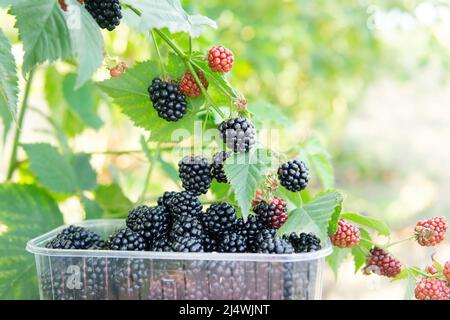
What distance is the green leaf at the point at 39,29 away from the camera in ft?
1.76

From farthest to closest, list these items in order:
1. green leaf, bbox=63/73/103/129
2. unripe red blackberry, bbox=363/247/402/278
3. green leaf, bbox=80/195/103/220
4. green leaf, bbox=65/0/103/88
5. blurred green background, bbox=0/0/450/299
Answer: blurred green background, bbox=0/0/450/299 < green leaf, bbox=63/73/103/129 < green leaf, bbox=80/195/103/220 < unripe red blackberry, bbox=363/247/402/278 < green leaf, bbox=65/0/103/88

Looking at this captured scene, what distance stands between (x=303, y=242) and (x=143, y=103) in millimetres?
307

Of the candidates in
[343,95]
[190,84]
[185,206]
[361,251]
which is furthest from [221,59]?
[343,95]

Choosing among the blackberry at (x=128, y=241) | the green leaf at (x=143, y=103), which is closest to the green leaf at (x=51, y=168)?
the green leaf at (x=143, y=103)

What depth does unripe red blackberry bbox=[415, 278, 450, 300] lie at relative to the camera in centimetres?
64

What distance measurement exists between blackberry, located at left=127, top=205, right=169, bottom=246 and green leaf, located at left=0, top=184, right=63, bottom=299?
221mm

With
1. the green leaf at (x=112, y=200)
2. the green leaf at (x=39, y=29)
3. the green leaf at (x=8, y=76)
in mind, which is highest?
the green leaf at (x=39, y=29)

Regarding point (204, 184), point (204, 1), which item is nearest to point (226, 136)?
point (204, 184)

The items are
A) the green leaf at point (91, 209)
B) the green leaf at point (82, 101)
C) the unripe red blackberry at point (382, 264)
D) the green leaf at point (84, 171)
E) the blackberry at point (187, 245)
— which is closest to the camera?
the blackberry at point (187, 245)

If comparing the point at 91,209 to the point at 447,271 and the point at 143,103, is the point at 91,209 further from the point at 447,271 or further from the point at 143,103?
the point at 447,271

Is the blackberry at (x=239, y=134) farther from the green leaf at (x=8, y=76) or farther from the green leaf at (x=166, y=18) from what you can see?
the green leaf at (x=8, y=76)

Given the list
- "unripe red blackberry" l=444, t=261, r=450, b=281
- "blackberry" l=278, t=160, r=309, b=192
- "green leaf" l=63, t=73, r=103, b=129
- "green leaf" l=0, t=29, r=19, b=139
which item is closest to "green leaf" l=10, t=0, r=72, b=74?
"green leaf" l=0, t=29, r=19, b=139

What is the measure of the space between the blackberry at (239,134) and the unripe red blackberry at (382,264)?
23cm

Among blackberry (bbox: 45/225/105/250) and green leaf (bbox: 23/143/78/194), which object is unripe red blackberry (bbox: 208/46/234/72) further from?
green leaf (bbox: 23/143/78/194)
